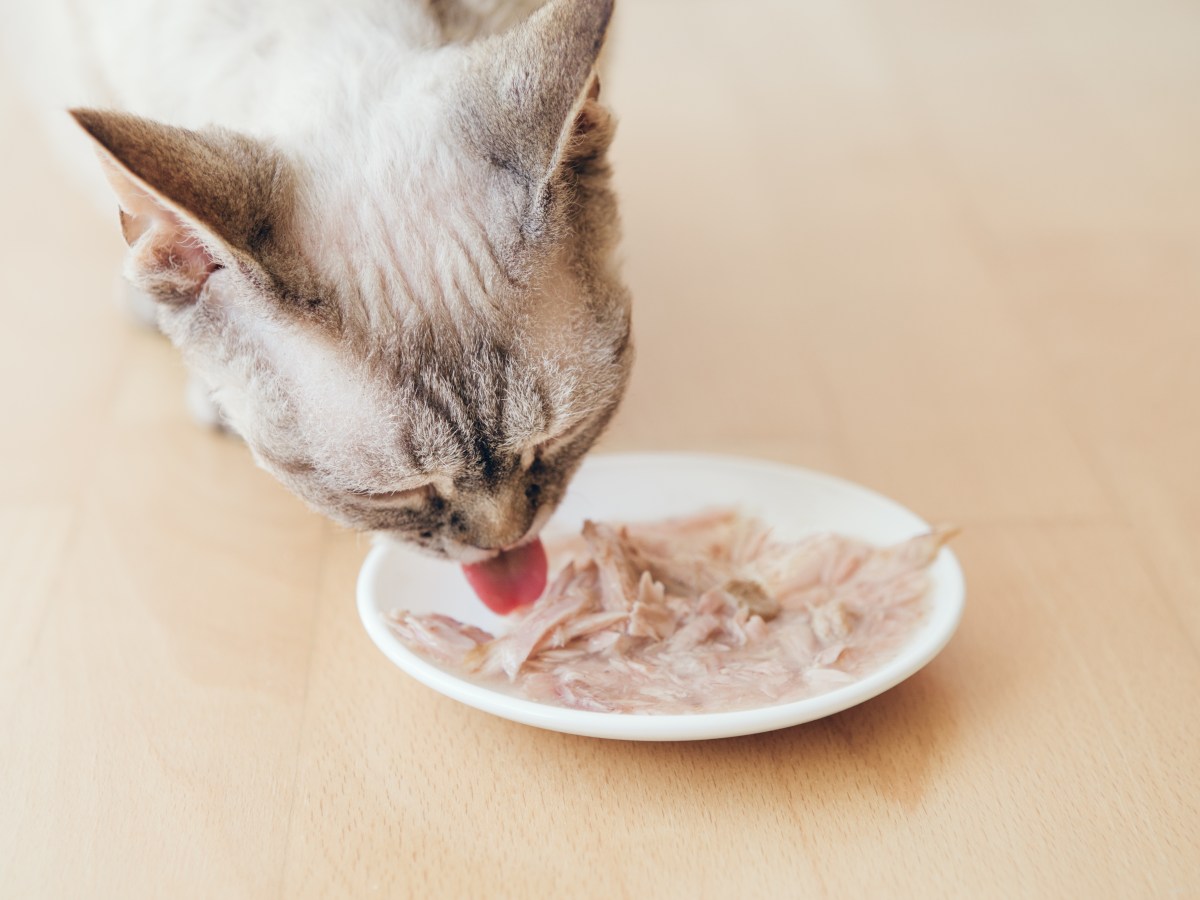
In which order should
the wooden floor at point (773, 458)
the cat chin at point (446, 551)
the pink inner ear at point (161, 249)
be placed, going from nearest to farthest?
the pink inner ear at point (161, 249), the wooden floor at point (773, 458), the cat chin at point (446, 551)

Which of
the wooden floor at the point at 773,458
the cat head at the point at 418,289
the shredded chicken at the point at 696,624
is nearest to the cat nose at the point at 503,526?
the cat head at the point at 418,289

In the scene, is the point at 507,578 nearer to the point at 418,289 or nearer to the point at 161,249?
the point at 418,289

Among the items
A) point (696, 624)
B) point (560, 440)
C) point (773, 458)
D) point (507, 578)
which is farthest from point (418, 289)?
point (773, 458)

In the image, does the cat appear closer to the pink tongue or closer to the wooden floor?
the pink tongue

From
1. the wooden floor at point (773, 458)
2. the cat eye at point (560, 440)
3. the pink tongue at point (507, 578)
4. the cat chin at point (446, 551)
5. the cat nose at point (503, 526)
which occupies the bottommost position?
the wooden floor at point (773, 458)

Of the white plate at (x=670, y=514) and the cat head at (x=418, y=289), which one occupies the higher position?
the cat head at (x=418, y=289)

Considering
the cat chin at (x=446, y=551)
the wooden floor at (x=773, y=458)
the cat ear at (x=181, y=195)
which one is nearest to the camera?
the cat ear at (x=181, y=195)

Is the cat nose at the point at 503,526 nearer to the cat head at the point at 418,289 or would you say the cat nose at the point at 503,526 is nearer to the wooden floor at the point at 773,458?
the cat head at the point at 418,289

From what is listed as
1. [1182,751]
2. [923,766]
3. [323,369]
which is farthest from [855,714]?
[323,369]

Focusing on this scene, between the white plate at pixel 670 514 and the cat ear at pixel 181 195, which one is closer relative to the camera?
the cat ear at pixel 181 195
